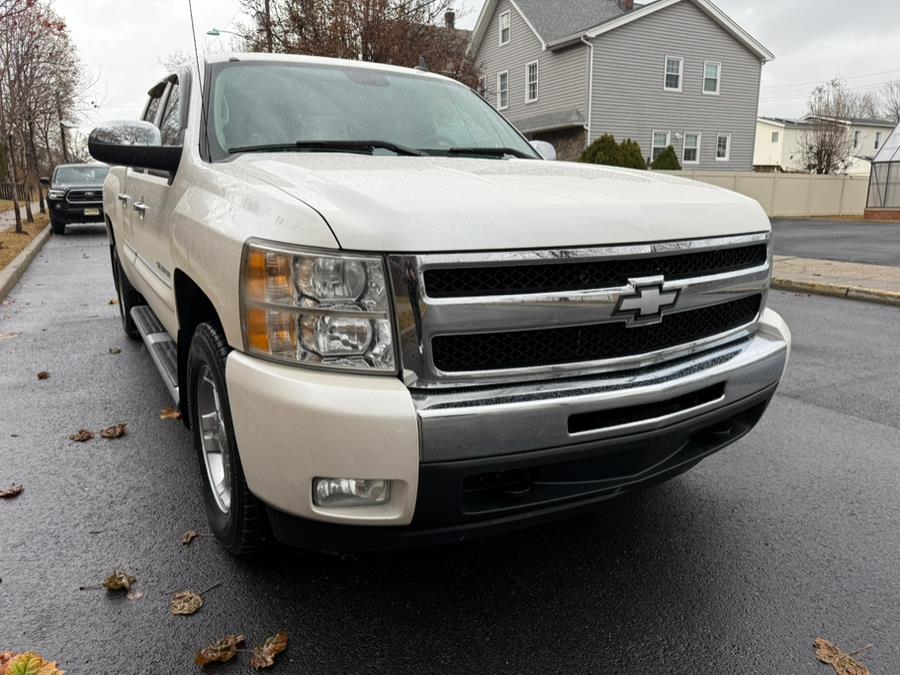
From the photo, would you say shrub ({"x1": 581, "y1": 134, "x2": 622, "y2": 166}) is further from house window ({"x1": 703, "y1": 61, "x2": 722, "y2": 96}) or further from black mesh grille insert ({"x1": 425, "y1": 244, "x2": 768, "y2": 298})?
black mesh grille insert ({"x1": 425, "y1": 244, "x2": 768, "y2": 298})

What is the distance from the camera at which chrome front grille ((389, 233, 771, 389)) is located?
1.87 meters

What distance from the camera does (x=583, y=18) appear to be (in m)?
28.9

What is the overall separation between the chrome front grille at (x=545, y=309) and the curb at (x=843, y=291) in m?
7.14

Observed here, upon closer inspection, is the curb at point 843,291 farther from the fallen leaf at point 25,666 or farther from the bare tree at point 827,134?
the bare tree at point 827,134

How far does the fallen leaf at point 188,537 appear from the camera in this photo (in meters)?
2.78

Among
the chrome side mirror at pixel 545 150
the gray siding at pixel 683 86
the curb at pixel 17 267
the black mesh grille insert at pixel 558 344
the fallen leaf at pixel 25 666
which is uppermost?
the gray siding at pixel 683 86

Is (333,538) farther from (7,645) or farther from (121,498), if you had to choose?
(121,498)

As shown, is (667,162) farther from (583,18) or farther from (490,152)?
(490,152)

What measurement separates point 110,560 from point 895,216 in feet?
94.5

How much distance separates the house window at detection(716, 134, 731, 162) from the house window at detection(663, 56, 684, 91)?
9.79 ft

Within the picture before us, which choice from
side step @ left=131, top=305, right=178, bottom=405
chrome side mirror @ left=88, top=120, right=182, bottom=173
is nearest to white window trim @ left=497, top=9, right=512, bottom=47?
side step @ left=131, top=305, right=178, bottom=405

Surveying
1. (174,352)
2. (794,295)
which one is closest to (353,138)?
(174,352)

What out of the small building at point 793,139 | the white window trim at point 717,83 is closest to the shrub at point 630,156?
the white window trim at point 717,83

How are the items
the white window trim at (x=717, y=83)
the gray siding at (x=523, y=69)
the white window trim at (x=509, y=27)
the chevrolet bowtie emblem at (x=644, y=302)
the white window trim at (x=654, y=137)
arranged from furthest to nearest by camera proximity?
the white window trim at (x=509, y=27)
the white window trim at (x=717, y=83)
the white window trim at (x=654, y=137)
the gray siding at (x=523, y=69)
the chevrolet bowtie emblem at (x=644, y=302)
